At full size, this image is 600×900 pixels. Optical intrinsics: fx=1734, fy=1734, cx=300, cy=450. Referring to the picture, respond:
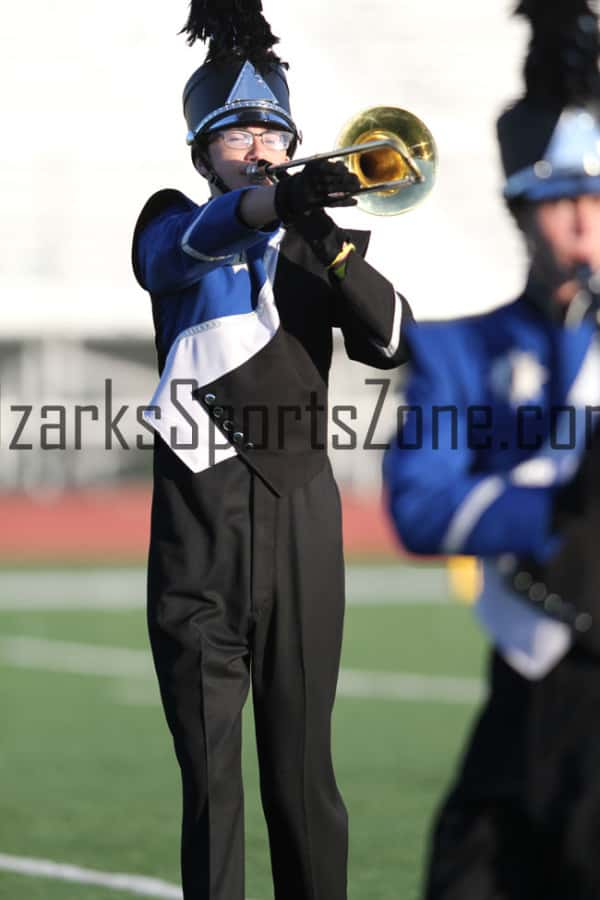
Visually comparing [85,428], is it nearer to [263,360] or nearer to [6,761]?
[6,761]

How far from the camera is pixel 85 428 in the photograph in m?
24.9

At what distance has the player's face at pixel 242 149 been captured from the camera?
13.0ft

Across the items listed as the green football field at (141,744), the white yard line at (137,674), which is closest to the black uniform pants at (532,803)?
the green football field at (141,744)

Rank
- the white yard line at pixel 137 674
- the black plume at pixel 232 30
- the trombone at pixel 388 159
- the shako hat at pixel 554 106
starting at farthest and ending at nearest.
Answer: the white yard line at pixel 137 674 → the black plume at pixel 232 30 → the trombone at pixel 388 159 → the shako hat at pixel 554 106

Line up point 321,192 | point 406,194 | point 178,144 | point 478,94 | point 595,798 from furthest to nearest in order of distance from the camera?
point 178,144 → point 478,94 → point 406,194 → point 321,192 → point 595,798

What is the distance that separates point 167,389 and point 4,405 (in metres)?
22.0

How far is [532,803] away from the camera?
8.20ft

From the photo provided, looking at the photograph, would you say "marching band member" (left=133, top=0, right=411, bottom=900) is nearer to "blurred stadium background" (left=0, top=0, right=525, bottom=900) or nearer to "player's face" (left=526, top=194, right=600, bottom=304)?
"blurred stadium background" (left=0, top=0, right=525, bottom=900)

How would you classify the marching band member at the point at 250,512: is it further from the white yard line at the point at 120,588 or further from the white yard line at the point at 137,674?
the white yard line at the point at 120,588

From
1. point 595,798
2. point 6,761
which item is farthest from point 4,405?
point 595,798

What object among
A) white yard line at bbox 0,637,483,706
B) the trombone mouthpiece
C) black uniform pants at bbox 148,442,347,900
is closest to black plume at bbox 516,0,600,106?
the trombone mouthpiece

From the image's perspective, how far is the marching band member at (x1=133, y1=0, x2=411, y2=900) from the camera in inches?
151

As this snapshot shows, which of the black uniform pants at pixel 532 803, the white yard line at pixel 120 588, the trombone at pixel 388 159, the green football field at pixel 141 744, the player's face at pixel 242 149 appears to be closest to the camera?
the black uniform pants at pixel 532 803

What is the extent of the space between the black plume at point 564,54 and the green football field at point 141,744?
3.21 meters
